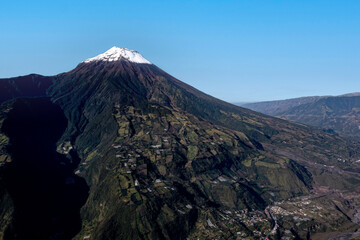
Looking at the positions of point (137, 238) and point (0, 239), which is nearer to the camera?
point (0, 239)

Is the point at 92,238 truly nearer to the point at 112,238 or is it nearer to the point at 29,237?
the point at 112,238

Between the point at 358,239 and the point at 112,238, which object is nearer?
the point at 358,239

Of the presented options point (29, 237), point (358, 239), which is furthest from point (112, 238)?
point (358, 239)

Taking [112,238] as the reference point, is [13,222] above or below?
above

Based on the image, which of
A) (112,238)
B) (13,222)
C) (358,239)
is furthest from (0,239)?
(358,239)

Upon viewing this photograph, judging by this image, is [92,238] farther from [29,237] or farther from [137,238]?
[29,237]

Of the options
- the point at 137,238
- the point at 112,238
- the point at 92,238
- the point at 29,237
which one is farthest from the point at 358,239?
the point at 29,237

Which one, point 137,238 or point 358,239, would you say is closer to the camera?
point 358,239
